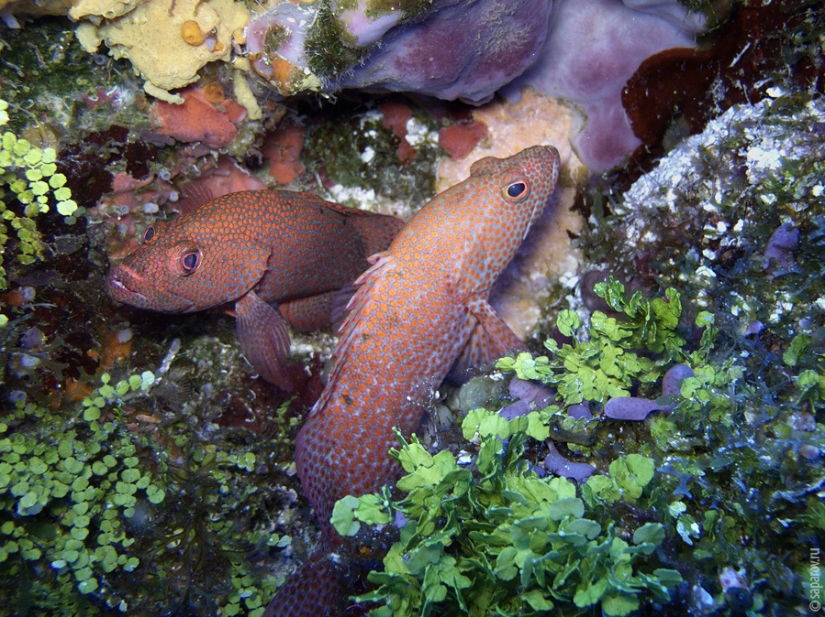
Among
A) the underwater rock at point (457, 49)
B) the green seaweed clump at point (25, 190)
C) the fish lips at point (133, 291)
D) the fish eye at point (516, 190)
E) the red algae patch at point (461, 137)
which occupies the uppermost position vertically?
the underwater rock at point (457, 49)

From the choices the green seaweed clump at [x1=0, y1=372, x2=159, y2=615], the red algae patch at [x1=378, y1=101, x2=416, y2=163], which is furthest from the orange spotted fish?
the green seaweed clump at [x1=0, y1=372, x2=159, y2=615]

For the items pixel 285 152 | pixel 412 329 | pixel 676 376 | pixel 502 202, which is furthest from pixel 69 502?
pixel 676 376

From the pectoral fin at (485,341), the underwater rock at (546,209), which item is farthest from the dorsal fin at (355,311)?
the underwater rock at (546,209)

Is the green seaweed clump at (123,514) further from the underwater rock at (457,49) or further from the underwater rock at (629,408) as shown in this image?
the underwater rock at (457,49)

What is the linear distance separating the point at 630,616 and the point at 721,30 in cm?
417

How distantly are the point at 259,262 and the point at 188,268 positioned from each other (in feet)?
1.84

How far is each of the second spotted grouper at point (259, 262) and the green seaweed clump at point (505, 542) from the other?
7.39 feet

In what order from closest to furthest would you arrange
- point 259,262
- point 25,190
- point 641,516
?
1. point 641,516
2. point 25,190
3. point 259,262

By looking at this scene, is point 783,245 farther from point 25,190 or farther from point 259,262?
point 25,190

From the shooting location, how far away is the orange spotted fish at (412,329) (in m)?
3.60

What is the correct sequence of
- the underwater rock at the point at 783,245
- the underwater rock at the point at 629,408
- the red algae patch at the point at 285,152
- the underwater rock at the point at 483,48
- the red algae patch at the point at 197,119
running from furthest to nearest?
the red algae patch at the point at 285,152
the red algae patch at the point at 197,119
the underwater rock at the point at 483,48
the underwater rock at the point at 783,245
the underwater rock at the point at 629,408

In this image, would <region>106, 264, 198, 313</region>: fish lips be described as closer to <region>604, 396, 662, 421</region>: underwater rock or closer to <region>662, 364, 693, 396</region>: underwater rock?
<region>604, 396, 662, 421</region>: underwater rock

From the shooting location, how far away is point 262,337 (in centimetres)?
402

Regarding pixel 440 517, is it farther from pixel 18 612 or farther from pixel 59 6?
pixel 59 6
